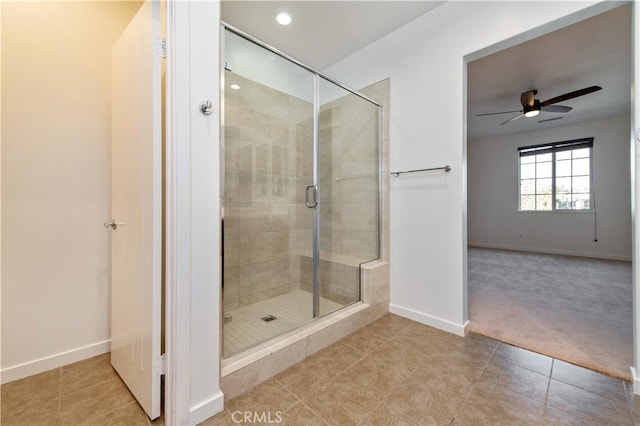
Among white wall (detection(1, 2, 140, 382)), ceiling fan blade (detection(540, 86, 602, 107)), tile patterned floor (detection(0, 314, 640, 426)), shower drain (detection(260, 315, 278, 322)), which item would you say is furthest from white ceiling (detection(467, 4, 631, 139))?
white wall (detection(1, 2, 140, 382))

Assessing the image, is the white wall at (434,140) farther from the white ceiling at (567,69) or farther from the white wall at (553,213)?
the white wall at (553,213)

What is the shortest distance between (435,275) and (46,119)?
9.59 feet

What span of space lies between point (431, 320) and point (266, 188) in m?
1.88

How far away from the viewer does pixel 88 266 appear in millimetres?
1723

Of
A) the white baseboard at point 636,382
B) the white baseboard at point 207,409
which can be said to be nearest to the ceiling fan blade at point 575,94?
the white baseboard at point 636,382

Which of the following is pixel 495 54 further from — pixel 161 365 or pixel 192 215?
pixel 161 365

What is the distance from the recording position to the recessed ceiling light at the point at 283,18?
7.61ft

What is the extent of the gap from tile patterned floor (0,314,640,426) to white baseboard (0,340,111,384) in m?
0.05

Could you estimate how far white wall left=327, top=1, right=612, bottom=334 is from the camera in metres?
1.99

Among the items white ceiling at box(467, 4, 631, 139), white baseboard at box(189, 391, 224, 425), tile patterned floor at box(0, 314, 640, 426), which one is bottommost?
tile patterned floor at box(0, 314, 640, 426)

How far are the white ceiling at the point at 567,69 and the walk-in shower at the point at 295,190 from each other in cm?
188

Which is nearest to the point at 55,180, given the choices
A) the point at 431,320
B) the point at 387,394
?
the point at 387,394

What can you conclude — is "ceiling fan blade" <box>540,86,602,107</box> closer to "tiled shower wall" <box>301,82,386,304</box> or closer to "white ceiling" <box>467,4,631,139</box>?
"white ceiling" <box>467,4,631,139</box>

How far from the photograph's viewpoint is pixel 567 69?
3172 mm
